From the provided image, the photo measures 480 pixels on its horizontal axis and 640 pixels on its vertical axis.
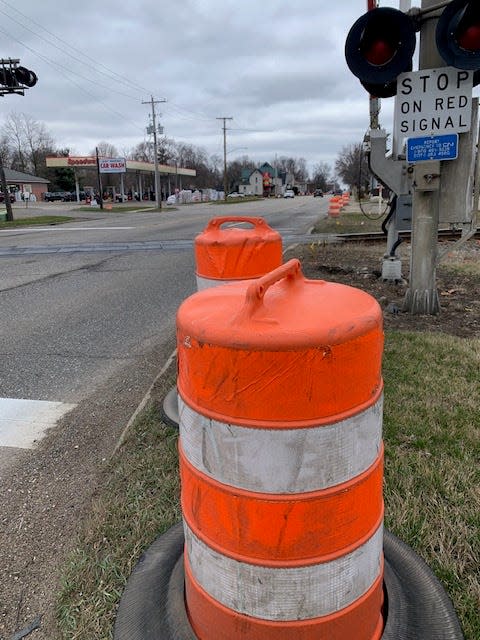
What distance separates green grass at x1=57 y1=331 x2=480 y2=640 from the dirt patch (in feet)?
5.78

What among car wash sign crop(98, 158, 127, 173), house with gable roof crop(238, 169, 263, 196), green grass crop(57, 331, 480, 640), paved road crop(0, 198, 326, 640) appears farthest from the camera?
house with gable roof crop(238, 169, 263, 196)

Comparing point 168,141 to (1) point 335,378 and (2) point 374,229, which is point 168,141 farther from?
(1) point 335,378

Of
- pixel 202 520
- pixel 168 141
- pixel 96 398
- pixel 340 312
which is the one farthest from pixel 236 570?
pixel 168 141

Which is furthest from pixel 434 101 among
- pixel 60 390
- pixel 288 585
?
pixel 288 585

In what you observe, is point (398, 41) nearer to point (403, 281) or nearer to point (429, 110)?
point (429, 110)

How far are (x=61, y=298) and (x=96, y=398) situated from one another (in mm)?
4167

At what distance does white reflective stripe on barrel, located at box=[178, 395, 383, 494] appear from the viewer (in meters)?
1.35

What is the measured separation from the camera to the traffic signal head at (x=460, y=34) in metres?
4.04

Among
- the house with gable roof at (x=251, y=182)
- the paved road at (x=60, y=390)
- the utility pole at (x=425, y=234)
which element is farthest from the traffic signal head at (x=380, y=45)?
the house with gable roof at (x=251, y=182)

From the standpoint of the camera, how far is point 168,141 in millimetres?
113938

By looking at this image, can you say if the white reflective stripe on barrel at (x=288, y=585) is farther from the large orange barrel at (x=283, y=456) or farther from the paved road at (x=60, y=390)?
the paved road at (x=60, y=390)

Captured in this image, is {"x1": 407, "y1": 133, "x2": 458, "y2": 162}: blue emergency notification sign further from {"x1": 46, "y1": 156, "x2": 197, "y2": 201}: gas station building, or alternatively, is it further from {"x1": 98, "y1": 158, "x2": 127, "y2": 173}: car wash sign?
{"x1": 46, "y1": 156, "x2": 197, "y2": 201}: gas station building

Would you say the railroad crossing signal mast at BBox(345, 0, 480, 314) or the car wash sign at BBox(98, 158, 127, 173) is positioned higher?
the car wash sign at BBox(98, 158, 127, 173)

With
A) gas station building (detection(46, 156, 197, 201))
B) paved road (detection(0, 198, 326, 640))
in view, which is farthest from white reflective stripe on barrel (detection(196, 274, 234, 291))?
gas station building (detection(46, 156, 197, 201))
